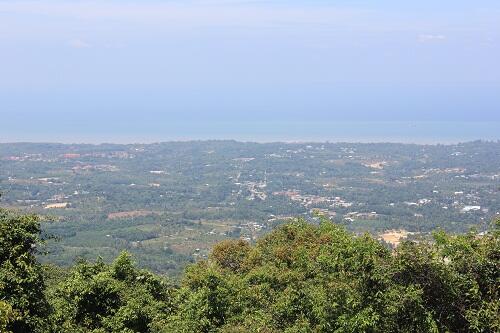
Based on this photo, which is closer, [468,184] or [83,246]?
[83,246]

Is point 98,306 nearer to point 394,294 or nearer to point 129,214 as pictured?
point 394,294

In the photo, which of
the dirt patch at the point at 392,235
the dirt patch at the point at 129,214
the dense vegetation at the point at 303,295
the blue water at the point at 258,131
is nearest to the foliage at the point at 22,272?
the dense vegetation at the point at 303,295

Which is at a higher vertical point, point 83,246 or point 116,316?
point 116,316

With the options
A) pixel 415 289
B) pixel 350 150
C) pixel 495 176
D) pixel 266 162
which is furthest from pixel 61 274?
pixel 350 150

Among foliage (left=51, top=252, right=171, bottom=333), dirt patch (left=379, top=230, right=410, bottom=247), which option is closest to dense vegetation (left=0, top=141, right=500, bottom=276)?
dirt patch (left=379, top=230, right=410, bottom=247)

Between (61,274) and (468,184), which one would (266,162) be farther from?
(61,274)

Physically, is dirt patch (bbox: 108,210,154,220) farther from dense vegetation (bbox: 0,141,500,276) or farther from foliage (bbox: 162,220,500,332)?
foliage (bbox: 162,220,500,332)

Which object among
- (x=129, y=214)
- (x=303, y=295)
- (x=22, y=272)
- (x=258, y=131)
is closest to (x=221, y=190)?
(x=129, y=214)
